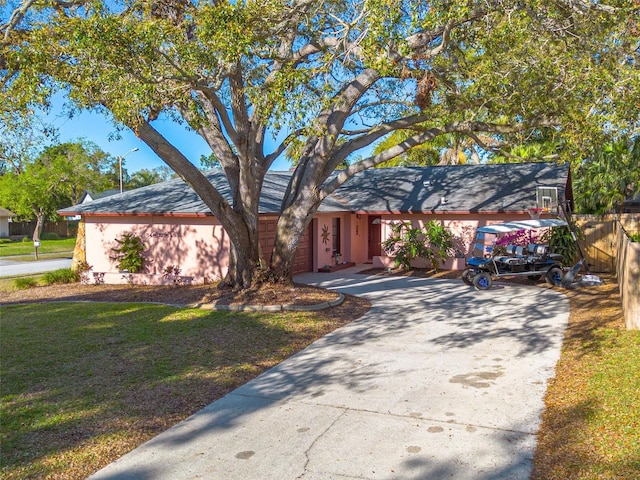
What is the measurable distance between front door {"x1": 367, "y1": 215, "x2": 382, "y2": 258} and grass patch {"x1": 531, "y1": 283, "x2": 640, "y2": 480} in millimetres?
13756

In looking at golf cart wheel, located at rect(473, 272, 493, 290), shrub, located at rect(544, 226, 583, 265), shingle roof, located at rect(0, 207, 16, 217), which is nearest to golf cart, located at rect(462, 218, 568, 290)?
golf cart wheel, located at rect(473, 272, 493, 290)

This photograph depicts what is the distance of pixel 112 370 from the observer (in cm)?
798

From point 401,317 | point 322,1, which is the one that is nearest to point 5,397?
point 401,317

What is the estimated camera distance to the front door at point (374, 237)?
23797 mm

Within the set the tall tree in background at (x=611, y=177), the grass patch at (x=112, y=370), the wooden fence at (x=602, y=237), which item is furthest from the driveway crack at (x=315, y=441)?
the tall tree in background at (x=611, y=177)

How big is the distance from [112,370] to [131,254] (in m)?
11.2

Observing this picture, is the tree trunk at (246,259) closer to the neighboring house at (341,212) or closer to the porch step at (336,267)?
the neighboring house at (341,212)

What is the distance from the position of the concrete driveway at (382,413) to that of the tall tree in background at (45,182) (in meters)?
30.9

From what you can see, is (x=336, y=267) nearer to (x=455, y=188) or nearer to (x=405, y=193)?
(x=405, y=193)

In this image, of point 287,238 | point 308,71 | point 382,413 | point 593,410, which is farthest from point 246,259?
point 593,410

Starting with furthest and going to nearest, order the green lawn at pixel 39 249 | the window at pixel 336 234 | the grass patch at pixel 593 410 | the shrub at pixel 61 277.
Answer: the green lawn at pixel 39 249 → the window at pixel 336 234 → the shrub at pixel 61 277 → the grass patch at pixel 593 410

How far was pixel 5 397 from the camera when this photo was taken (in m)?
6.86

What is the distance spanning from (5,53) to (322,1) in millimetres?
6235

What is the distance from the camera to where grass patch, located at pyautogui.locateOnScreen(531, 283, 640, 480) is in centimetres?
488
